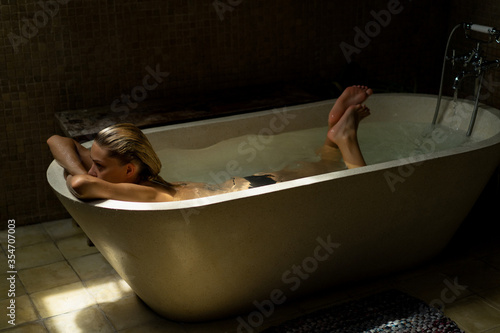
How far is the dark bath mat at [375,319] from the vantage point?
254cm

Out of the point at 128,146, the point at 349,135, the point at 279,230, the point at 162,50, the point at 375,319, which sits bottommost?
the point at 375,319

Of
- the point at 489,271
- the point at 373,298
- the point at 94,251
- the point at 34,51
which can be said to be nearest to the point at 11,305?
the point at 94,251

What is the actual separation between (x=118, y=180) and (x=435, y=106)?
5.66 feet

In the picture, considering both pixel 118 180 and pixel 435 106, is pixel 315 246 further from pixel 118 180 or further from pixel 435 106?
pixel 435 106
